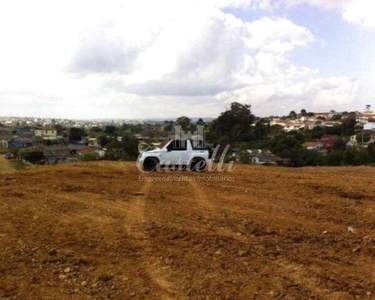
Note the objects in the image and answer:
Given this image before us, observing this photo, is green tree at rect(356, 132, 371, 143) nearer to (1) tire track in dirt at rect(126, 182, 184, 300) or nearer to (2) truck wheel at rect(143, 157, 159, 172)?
(2) truck wheel at rect(143, 157, 159, 172)

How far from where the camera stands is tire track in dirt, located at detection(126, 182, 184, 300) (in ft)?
14.0

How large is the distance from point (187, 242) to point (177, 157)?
24.6 ft

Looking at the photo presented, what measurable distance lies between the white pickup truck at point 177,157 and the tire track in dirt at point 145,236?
3070 millimetres

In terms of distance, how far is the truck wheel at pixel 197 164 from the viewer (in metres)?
13.1

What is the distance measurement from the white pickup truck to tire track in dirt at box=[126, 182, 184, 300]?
10.1ft

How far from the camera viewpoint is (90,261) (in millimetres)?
4957

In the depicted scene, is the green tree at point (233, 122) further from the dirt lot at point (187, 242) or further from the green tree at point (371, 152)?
the dirt lot at point (187, 242)

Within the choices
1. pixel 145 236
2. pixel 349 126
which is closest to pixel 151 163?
pixel 145 236

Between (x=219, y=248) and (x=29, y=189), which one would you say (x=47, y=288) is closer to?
(x=219, y=248)

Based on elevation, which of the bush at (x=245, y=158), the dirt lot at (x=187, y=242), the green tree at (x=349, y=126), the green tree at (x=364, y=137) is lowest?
the bush at (x=245, y=158)

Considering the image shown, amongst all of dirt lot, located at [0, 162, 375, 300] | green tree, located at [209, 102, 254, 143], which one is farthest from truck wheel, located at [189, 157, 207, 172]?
green tree, located at [209, 102, 254, 143]

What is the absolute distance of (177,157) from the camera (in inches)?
514

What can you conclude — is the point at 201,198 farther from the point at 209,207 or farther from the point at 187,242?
the point at 187,242

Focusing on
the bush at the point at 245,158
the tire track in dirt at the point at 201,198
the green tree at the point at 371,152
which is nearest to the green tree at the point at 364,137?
the green tree at the point at 371,152
